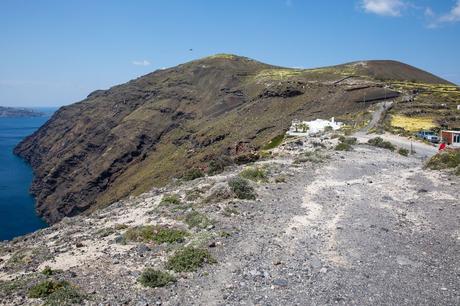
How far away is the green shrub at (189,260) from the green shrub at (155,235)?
112 centimetres

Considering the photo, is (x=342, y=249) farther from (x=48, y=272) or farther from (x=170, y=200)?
(x=48, y=272)

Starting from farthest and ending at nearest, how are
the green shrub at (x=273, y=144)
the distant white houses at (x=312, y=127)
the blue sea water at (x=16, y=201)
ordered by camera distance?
the blue sea water at (x=16, y=201) → the distant white houses at (x=312, y=127) → the green shrub at (x=273, y=144)

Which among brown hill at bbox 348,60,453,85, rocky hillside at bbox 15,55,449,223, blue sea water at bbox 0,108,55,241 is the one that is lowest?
blue sea water at bbox 0,108,55,241

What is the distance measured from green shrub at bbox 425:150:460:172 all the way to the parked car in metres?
15.5

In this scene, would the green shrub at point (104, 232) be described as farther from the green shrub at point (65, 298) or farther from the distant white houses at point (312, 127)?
the distant white houses at point (312, 127)

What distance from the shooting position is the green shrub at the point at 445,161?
73.0ft

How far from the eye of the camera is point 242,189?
1642 centimetres

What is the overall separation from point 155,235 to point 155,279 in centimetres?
289

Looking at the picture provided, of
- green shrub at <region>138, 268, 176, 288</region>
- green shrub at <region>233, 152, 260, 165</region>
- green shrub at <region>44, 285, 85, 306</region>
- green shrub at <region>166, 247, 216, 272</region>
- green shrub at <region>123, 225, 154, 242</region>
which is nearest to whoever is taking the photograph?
green shrub at <region>44, 285, 85, 306</region>

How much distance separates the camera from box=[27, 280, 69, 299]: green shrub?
340 inches

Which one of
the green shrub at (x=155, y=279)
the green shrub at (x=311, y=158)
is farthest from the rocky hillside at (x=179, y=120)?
the green shrub at (x=155, y=279)

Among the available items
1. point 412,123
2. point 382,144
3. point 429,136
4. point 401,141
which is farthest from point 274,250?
point 412,123

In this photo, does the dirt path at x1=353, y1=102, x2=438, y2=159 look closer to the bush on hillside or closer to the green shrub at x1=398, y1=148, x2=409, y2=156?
the green shrub at x1=398, y1=148, x2=409, y2=156

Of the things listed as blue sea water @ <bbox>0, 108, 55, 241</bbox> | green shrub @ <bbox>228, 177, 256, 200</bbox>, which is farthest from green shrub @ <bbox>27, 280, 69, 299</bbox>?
blue sea water @ <bbox>0, 108, 55, 241</bbox>
